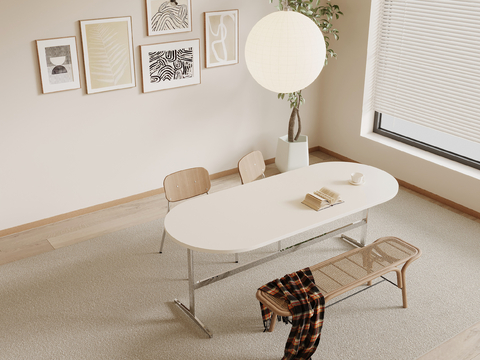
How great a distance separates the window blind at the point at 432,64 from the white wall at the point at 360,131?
24 centimetres

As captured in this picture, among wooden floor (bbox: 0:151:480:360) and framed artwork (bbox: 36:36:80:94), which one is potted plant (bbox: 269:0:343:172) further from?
framed artwork (bbox: 36:36:80:94)

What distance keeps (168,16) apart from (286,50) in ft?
7.42

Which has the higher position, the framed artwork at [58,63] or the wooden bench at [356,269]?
the framed artwork at [58,63]

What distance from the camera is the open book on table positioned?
360 centimetres

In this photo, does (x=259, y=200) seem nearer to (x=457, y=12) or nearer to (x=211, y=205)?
(x=211, y=205)

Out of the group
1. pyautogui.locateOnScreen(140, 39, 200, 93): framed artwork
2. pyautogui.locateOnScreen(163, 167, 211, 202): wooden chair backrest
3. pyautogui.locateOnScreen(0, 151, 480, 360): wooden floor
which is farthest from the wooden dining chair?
pyautogui.locateOnScreen(140, 39, 200, 93): framed artwork

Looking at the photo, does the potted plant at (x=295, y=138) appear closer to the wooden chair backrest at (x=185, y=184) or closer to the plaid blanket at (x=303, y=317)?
the wooden chair backrest at (x=185, y=184)

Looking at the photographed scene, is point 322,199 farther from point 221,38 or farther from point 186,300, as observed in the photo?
point 221,38

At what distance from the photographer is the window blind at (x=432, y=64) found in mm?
4766

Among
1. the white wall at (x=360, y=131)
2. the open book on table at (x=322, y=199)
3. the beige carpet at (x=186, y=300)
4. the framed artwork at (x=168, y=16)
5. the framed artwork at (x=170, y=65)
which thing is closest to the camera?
the beige carpet at (x=186, y=300)

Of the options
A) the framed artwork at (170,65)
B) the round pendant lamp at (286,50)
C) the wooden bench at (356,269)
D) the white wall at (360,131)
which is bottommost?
the wooden bench at (356,269)

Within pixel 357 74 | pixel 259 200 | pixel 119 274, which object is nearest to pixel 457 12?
pixel 357 74

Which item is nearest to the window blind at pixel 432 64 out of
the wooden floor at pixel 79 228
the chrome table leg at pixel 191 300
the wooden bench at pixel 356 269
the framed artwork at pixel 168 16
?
the wooden floor at pixel 79 228

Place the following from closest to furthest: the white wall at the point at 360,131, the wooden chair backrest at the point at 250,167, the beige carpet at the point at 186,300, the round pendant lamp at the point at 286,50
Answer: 1. the round pendant lamp at the point at 286,50
2. the beige carpet at the point at 186,300
3. the wooden chair backrest at the point at 250,167
4. the white wall at the point at 360,131
